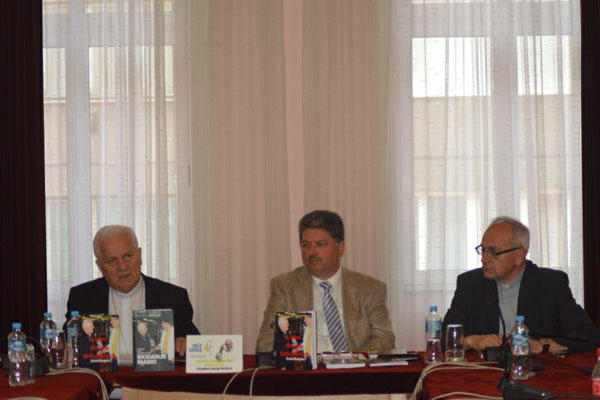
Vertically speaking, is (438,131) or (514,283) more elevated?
(438,131)

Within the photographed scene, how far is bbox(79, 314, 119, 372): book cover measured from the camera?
357cm

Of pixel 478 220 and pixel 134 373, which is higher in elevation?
pixel 478 220

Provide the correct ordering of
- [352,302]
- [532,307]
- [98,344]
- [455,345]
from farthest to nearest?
1. [352,302]
2. [532,307]
3. [455,345]
4. [98,344]

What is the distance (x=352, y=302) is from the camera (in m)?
4.43

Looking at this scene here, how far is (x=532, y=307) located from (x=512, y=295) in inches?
6.2

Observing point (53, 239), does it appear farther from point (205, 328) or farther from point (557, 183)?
point (557, 183)

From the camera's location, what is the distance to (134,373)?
3.49 meters

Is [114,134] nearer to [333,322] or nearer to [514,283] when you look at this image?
[333,322]

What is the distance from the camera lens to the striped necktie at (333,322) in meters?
4.34

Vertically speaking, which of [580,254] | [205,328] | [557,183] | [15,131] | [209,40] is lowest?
[205,328]

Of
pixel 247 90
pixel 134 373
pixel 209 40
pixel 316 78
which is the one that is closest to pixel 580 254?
pixel 316 78

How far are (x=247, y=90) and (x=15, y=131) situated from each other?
5.66 ft

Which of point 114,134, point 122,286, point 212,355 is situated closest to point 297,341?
point 212,355

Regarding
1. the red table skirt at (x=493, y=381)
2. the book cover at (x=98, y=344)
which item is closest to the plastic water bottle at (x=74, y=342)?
the book cover at (x=98, y=344)
